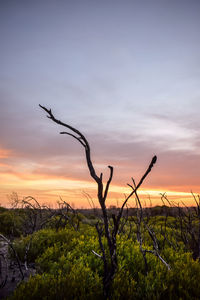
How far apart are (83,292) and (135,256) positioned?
1.92 m

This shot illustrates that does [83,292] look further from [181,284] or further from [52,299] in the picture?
[181,284]

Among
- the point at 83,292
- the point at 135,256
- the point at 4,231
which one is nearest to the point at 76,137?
the point at 83,292

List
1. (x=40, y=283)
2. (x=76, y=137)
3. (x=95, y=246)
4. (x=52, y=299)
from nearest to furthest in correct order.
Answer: (x=76, y=137) → (x=52, y=299) → (x=40, y=283) → (x=95, y=246)

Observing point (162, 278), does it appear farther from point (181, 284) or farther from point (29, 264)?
point (29, 264)

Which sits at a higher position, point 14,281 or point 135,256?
point 135,256

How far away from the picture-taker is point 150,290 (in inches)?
125

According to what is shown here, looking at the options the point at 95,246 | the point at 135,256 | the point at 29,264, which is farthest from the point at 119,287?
the point at 29,264

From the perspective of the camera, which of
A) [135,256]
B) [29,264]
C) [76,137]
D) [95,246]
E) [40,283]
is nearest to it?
[76,137]

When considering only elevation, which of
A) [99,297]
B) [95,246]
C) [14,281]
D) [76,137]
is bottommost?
[14,281]

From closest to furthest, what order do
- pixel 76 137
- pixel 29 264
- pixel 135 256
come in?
pixel 76 137
pixel 135 256
pixel 29 264

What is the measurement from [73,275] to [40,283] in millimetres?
501

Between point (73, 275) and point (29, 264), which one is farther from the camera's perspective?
point (29, 264)

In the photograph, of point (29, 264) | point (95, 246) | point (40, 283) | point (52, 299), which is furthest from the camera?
point (29, 264)

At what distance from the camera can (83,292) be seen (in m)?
3.17
